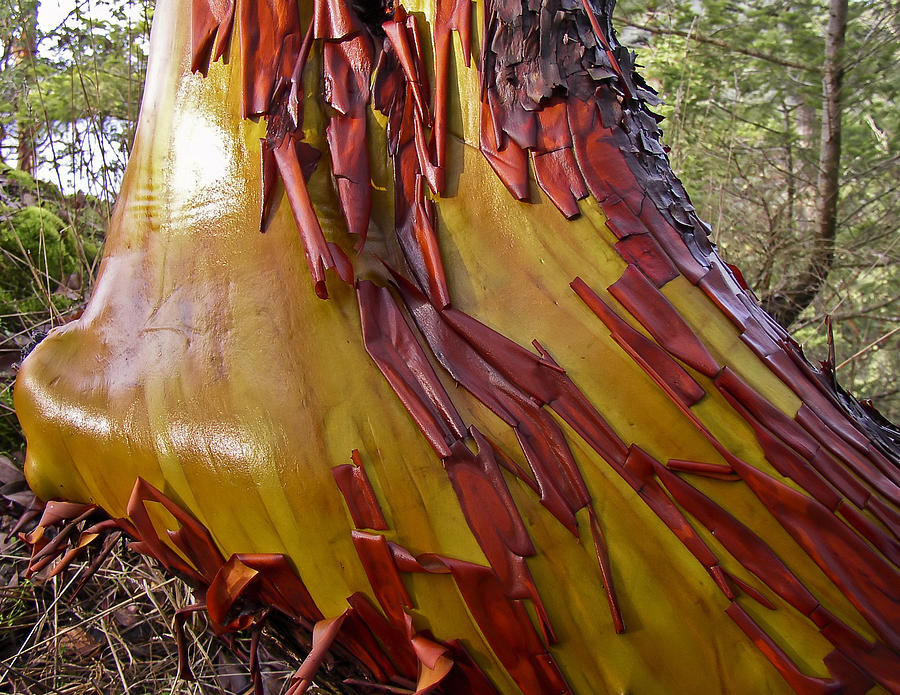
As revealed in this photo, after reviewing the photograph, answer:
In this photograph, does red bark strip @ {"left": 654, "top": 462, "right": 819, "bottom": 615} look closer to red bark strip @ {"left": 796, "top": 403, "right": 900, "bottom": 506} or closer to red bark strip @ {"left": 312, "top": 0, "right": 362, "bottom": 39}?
red bark strip @ {"left": 796, "top": 403, "right": 900, "bottom": 506}

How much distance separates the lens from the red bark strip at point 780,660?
1.41 feet

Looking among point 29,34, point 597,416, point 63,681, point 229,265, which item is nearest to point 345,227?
point 229,265

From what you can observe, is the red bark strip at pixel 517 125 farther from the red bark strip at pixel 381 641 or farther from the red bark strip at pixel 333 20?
the red bark strip at pixel 381 641

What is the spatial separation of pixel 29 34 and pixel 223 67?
1.27m

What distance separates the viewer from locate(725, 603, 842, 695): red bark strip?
430 mm

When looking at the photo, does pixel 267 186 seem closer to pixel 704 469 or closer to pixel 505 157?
pixel 505 157

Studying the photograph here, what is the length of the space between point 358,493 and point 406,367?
91mm

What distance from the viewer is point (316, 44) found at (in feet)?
1.83

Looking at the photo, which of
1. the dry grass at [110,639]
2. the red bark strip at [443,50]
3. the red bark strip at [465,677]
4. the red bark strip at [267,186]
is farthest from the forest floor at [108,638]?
the red bark strip at [443,50]

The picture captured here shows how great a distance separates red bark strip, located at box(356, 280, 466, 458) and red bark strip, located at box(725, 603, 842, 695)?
8.0 inches

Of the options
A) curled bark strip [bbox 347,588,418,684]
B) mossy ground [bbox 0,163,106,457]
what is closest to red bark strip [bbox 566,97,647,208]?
curled bark strip [bbox 347,588,418,684]

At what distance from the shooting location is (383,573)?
477 mm

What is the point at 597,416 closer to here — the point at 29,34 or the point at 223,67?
the point at 223,67

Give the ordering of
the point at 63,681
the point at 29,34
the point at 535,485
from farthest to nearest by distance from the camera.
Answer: the point at 29,34
the point at 63,681
the point at 535,485
